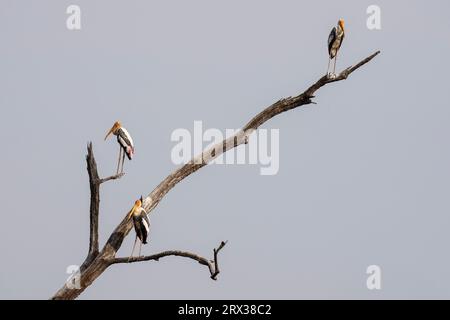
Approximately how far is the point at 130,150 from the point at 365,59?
6638mm

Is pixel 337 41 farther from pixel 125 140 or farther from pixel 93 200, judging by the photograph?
pixel 93 200

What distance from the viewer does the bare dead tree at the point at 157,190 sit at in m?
25.0

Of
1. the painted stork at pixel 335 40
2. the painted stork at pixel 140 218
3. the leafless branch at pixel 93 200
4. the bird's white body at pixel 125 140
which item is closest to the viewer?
the leafless branch at pixel 93 200

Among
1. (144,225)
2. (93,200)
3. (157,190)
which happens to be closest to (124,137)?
(157,190)

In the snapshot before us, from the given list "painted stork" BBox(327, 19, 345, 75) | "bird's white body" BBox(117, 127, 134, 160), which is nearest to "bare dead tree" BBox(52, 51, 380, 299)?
"bird's white body" BBox(117, 127, 134, 160)

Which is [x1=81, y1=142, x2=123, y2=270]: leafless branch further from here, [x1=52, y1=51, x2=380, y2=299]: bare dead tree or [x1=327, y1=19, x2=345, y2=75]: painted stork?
[x1=327, y1=19, x2=345, y2=75]: painted stork

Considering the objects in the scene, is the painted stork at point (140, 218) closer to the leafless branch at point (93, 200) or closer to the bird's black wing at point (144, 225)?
the bird's black wing at point (144, 225)

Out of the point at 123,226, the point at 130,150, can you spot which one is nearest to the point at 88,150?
the point at 123,226

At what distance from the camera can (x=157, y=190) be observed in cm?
2664

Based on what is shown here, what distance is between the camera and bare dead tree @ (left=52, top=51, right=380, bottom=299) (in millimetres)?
25016

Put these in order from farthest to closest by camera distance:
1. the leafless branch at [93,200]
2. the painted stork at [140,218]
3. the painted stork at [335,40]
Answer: the painted stork at [335,40]
the painted stork at [140,218]
the leafless branch at [93,200]

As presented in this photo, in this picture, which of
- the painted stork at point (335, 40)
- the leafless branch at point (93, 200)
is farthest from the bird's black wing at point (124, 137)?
the painted stork at point (335, 40)
